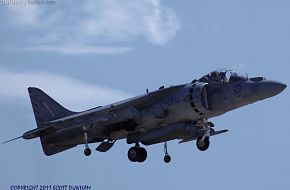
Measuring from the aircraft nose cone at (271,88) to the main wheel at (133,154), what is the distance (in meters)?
6.63

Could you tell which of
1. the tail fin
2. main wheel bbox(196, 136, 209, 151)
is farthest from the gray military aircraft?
the tail fin

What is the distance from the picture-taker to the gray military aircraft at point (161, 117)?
29203 mm

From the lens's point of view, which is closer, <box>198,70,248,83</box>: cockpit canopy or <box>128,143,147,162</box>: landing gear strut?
<box>198,70,248,83</box>: cockpit canopy

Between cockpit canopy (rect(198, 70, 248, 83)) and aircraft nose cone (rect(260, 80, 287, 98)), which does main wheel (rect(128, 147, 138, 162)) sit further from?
aircraft nose cone (rect(260, 80, 287, 98))

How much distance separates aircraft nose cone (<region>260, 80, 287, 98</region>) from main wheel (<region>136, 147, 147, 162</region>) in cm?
647

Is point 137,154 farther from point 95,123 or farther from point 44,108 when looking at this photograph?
point 44,108

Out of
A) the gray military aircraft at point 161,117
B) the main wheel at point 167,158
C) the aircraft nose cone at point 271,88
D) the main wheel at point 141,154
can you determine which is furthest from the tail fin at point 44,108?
the aircraft nose cone at point 271,88

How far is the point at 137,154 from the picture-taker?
32250mm

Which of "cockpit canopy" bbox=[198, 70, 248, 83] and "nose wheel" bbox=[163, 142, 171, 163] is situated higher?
"cockpit canopy" bbox=[198, 70, 248, 83]

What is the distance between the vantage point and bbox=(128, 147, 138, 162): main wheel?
106ft

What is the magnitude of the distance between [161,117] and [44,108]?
7.99 metres

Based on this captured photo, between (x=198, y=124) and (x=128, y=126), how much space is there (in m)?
3.11

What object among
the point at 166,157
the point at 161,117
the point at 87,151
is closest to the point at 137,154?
the point at 166,157

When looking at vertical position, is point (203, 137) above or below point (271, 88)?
below
